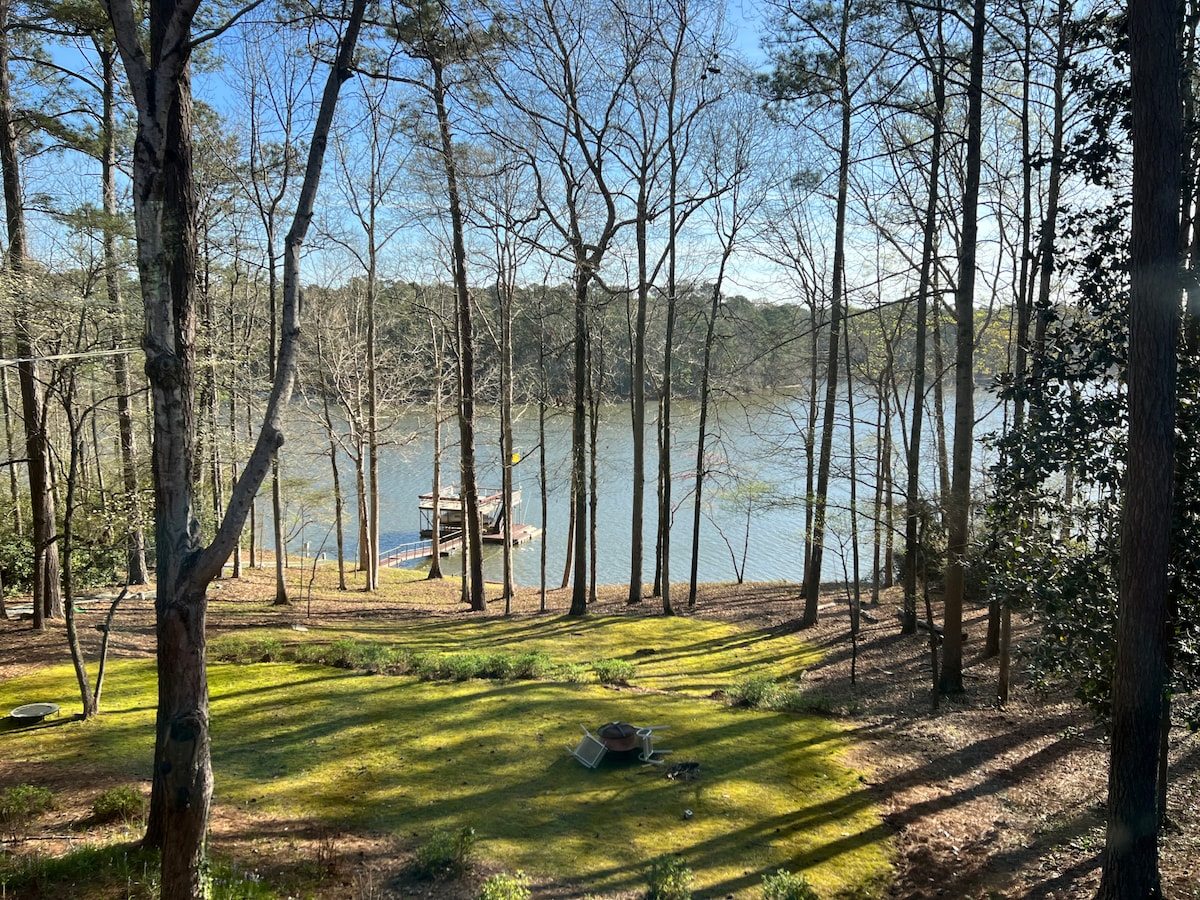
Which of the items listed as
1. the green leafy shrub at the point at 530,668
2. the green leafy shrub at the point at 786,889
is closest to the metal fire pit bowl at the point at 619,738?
the green leafy shrub at the point at 786,889

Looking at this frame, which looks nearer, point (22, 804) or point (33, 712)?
point (22, 804)

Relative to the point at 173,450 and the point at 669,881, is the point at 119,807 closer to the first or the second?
the point at 173,450

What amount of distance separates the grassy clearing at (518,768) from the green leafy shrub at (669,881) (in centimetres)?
21

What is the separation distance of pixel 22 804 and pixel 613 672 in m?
6.41

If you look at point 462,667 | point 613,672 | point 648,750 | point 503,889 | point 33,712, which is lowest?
point 613,672

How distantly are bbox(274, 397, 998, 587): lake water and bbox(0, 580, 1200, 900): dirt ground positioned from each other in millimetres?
5374

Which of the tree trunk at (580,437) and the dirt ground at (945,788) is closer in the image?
the dirt ground at (945,788)

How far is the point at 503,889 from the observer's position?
3951 mm

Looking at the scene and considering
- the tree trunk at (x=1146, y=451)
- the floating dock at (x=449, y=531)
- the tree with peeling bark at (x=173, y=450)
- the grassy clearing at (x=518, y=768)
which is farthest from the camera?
the floating dock at (x=449, y=531)

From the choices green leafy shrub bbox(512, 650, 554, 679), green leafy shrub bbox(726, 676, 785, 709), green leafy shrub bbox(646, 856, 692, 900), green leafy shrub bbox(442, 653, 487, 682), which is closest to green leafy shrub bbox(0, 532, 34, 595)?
green leafy shrub bbox(442, 653, 487, 682)

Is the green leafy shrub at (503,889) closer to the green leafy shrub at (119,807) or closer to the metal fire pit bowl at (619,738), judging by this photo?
the metal fire pit bowl at (619,738)

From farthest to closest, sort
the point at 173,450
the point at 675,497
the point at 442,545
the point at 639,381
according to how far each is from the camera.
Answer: the point at 675,497, the point at 442,545, the point at 639,381, the point at 173,450

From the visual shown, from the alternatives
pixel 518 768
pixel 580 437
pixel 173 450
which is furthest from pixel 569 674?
pixel 580 437

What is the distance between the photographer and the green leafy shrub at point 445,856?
4387mm
